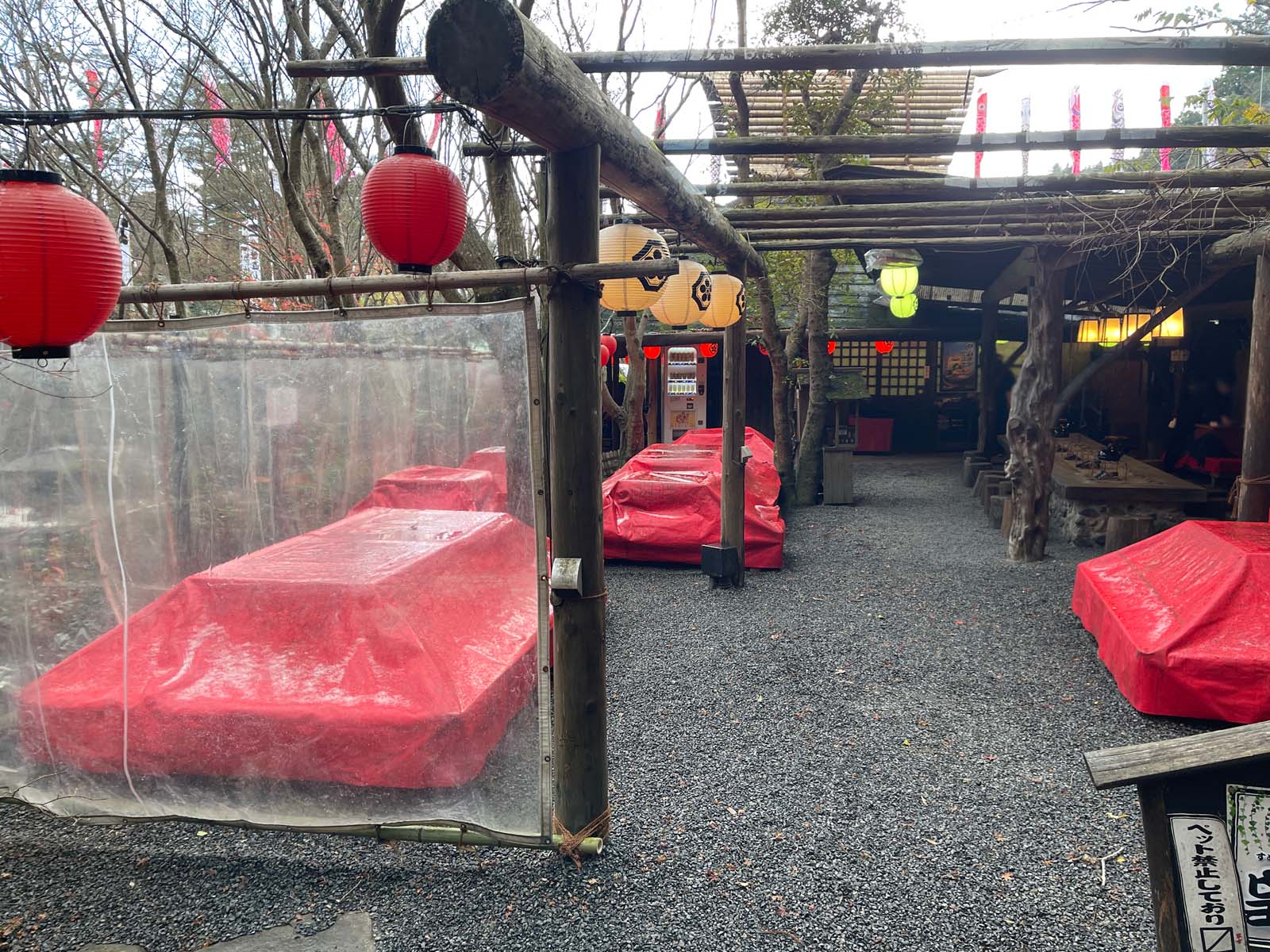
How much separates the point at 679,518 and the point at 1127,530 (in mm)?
5035

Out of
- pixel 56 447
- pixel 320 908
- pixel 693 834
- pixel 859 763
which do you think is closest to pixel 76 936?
pixel 320 908

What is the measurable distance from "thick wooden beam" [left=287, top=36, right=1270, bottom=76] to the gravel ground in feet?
11.7

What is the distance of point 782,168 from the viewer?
47.7ft

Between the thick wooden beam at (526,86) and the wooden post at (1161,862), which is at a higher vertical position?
the thick wooden beam at (526,86)

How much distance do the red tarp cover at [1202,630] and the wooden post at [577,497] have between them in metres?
3.58

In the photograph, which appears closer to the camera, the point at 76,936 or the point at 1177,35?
the point at 76,936

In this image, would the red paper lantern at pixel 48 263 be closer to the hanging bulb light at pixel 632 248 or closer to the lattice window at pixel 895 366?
the hanging bulb light at pixel 632 248

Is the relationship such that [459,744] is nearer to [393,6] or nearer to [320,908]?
[320,908]

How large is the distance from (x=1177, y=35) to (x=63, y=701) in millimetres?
5953

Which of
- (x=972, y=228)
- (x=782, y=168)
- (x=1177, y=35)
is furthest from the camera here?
(x=782, y=168)

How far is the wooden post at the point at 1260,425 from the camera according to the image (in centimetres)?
696

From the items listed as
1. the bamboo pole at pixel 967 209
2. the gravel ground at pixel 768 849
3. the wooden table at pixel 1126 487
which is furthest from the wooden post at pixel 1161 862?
the wooden table at pixel 1126 487

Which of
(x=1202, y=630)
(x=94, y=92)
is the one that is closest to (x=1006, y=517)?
(x=1202, y=630)

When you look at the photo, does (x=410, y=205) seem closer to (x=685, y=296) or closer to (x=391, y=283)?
(x=391, y=283)
